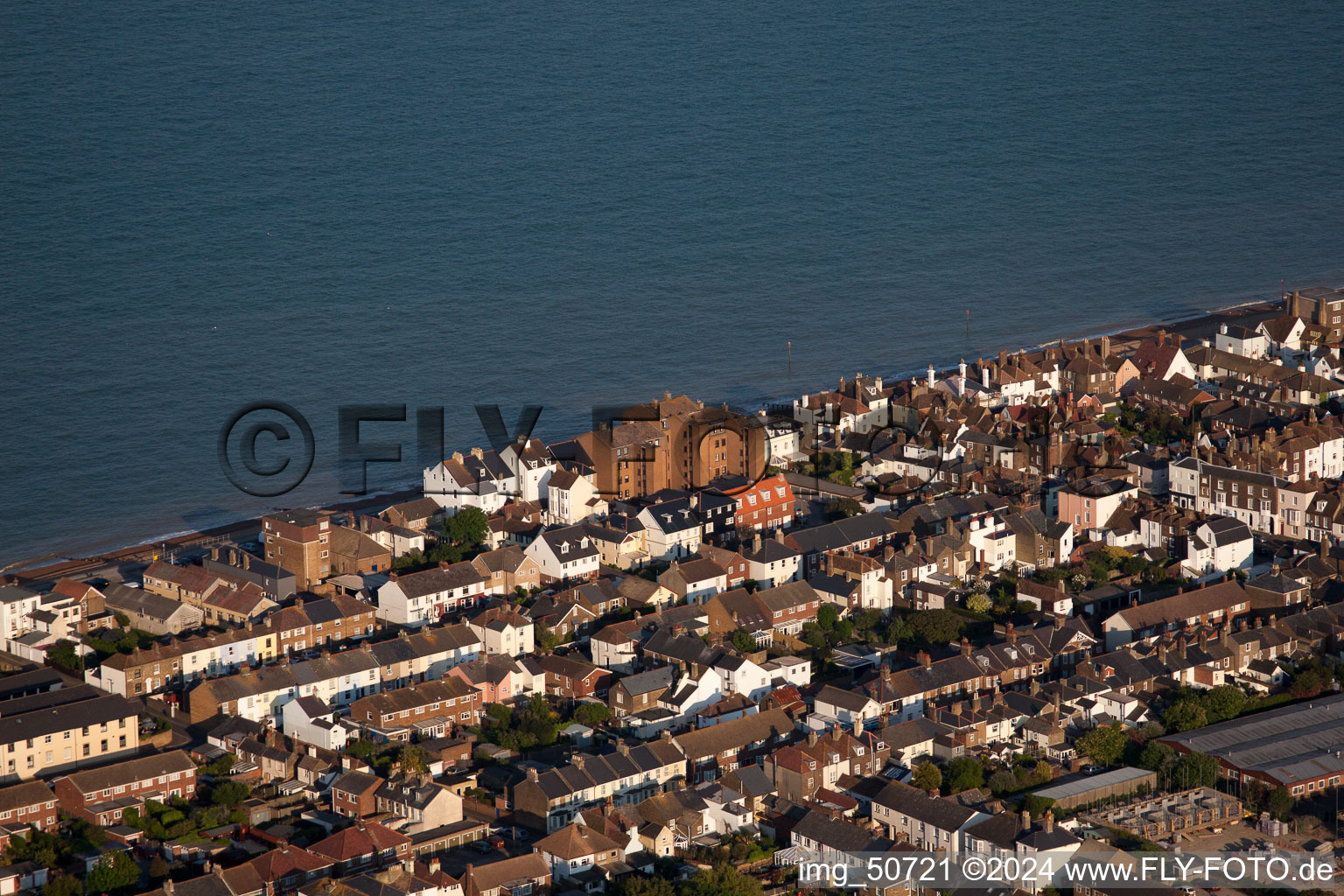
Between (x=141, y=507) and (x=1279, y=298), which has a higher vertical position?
(x=1279, y=298)

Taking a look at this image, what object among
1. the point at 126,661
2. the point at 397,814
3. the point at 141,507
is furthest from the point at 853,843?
the point at 141,507

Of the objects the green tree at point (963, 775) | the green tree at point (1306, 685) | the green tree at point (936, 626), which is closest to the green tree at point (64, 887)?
the green tree at point (963, 775)

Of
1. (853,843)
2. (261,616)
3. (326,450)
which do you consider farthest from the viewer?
(326,450)

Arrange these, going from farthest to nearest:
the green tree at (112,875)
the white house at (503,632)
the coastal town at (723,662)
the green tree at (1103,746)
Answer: the white house at (503,632), the green tree at (1103,746), the coastal town at (723,662), the green tree at (112,875)

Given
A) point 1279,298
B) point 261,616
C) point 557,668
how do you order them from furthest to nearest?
point 1279,298 → point 261,616 → point 557,668

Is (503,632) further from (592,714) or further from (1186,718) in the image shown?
(1186,718)

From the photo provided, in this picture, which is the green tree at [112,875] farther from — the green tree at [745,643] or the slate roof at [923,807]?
the green tree at [745,643]

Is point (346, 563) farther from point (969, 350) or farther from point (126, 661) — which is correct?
point (969, 350)
